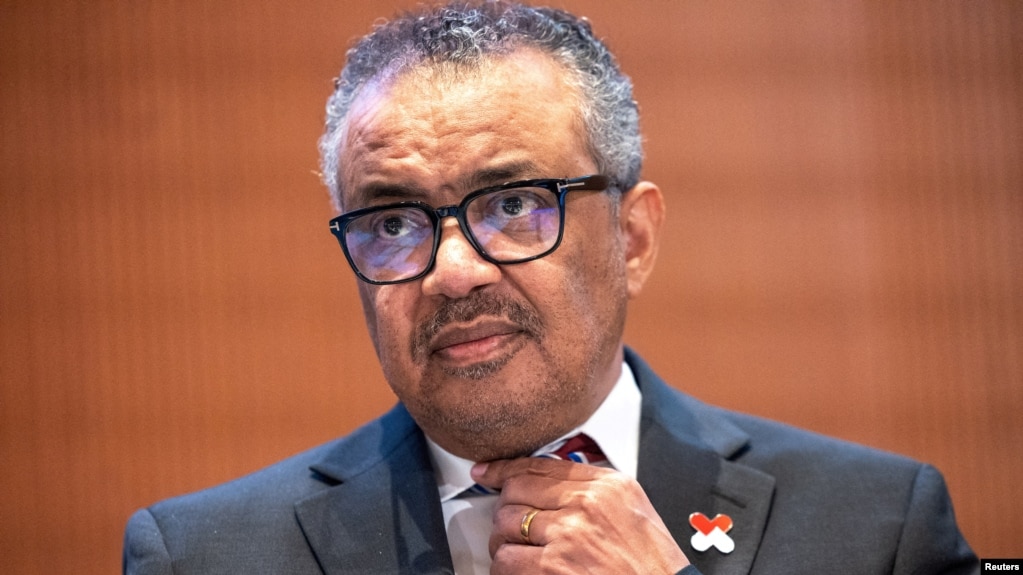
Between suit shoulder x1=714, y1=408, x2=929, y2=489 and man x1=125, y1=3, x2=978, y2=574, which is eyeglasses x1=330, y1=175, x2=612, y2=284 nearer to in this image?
man x1=125, y1=3, x2=978, y2=574

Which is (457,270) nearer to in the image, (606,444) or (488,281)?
(488,281)

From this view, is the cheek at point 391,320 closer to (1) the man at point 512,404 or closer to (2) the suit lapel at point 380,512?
(1) the man at point 512,404

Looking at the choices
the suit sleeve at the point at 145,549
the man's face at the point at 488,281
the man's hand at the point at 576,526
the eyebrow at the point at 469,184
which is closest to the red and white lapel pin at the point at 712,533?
the man's hand at the point at 576,526

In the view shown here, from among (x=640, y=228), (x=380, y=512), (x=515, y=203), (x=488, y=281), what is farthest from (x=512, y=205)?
(x=380, y=512)

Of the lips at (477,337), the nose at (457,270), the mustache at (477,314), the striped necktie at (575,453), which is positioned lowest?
the striped necktie at (575,453)

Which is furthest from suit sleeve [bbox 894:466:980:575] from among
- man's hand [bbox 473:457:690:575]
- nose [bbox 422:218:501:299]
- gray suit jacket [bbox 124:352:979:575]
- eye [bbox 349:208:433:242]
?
eye [bbox 349:208:433:242]

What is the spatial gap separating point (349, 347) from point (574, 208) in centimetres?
124

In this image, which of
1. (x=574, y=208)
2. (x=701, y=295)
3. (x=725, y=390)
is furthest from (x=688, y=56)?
(x=574, y=208)

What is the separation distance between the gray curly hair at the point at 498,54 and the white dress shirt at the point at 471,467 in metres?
0.47

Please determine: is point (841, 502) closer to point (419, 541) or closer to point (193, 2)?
point (419, 541)

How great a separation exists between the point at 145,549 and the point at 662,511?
1.00 m

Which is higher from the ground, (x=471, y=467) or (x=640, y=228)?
(x=640, y=228)

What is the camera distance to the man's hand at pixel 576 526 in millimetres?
1699

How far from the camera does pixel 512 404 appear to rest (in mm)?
1796
